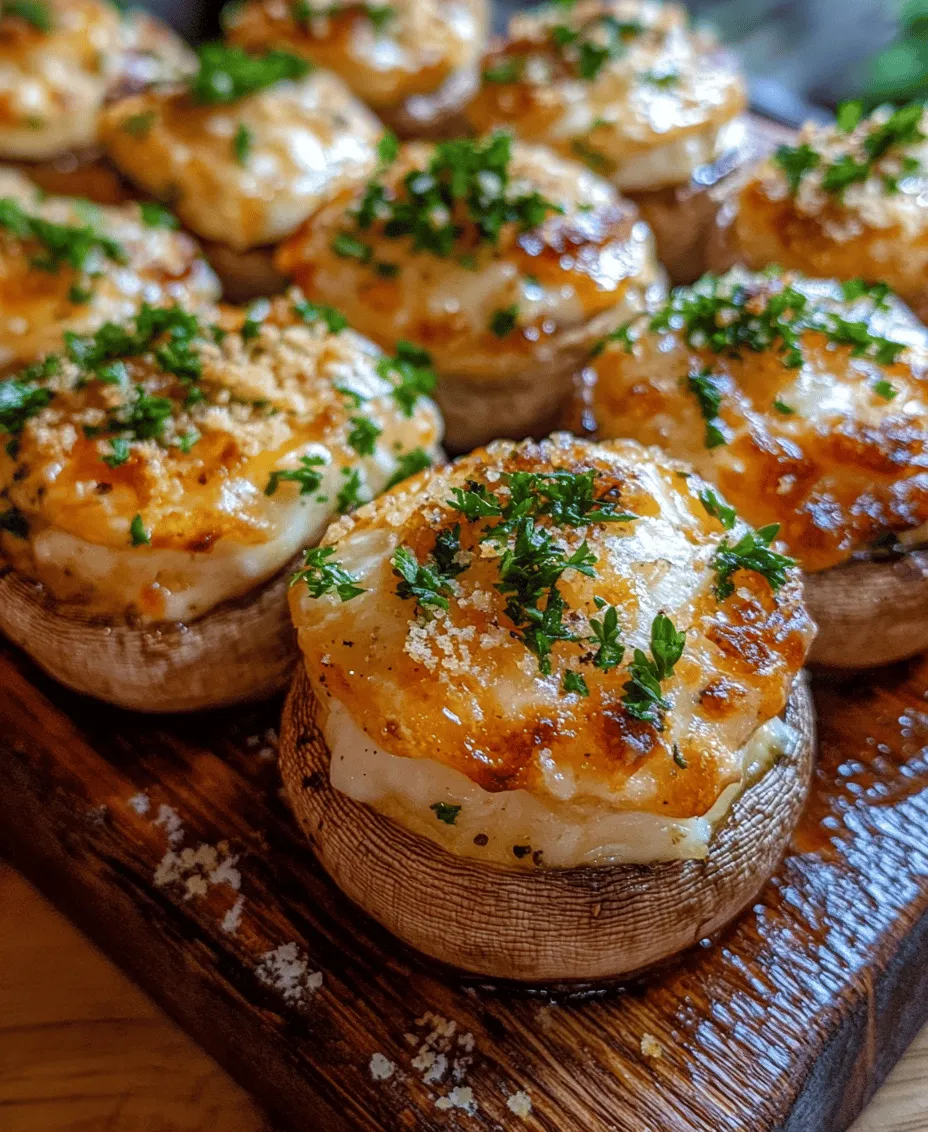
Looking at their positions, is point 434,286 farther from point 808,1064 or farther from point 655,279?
point 808,1064

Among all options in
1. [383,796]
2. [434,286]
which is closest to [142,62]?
[434,286]

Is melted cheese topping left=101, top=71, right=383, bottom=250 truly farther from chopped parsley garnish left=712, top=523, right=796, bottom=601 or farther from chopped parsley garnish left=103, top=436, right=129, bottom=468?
chopped parsley garnish left=712, top=523, right=796, bottom=601

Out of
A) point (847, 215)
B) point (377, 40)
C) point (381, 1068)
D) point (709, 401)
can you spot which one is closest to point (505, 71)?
point (377, 40)

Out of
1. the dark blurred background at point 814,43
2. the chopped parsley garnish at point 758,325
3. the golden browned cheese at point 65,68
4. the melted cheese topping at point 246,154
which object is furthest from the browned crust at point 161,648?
the dark blurred background at point 814,43

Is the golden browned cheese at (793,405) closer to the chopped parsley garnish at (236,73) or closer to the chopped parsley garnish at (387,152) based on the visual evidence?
the chopped parsley garnish at (387,152)

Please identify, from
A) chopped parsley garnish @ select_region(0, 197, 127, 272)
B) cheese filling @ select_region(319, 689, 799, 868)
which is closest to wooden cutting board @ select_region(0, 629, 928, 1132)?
cheese filling @ select_region(319, 689, 799, 868)

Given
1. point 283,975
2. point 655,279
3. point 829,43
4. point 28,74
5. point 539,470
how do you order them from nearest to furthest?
point 283,975, point 539,470, point 655,279, point 28,74, point 829,43
